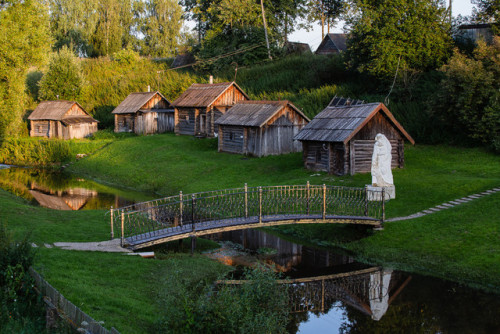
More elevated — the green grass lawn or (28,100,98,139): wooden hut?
(28,100,98,139): wooden hut

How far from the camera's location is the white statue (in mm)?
27000

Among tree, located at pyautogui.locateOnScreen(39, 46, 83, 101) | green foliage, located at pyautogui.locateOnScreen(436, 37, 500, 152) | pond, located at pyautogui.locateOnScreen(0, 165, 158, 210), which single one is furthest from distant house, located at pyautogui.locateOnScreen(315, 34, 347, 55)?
pond, located at pyautogui.locateOnScreen(0, 165, 158, 210)

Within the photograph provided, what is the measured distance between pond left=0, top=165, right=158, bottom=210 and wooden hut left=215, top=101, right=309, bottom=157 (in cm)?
1020

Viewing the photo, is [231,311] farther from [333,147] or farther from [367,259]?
[333,147]

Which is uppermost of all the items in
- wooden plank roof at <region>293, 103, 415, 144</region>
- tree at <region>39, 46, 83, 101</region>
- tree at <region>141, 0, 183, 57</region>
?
tree at <region>141, 0, 183, 57</region>

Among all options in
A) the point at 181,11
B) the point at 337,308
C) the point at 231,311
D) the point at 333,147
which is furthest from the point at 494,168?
the point at 181,11

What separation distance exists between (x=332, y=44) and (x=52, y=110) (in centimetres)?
3789

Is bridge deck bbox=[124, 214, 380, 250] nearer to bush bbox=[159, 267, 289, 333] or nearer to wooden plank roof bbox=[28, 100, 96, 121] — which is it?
bush bbox=[159, 267, 289, 333]

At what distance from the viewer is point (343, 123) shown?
34.0 meters

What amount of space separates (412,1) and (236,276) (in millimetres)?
37265

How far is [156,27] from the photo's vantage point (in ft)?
324

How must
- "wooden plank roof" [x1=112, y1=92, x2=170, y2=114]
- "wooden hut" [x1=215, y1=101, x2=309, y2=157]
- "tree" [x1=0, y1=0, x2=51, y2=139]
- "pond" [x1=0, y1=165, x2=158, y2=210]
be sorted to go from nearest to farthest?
"pond" [x1=0, y1=165, x2=158, y2=210], "tree" [x1=0, y1=0, x2=51, y2=139], "wooden hut" [x1=215, y1=101, x2=309, y2=157], "wooden plank roof" [x1=112, y1=92, x2=170, y2=114]

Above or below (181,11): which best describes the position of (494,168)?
below

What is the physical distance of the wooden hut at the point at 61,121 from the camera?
62.4 m
